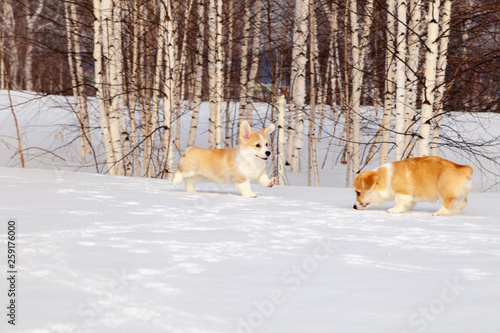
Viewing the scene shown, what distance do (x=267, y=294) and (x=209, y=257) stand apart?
684 millimetres

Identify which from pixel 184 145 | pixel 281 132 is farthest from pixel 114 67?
pixel 184 145

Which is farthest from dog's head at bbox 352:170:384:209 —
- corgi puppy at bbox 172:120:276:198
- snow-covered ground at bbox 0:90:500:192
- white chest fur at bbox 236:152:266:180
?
snow-covered ground at bbox 0:90:500:192

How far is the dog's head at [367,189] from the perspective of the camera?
5.13 meters

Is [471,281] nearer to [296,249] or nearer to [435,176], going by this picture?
[296,249]

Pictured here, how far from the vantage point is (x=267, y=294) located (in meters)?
2.69

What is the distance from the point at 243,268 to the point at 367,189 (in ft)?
7.76

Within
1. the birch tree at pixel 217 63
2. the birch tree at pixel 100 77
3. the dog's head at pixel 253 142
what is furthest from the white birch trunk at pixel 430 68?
the birch tree at pixel 100 77

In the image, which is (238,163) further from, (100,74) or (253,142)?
(100,74)

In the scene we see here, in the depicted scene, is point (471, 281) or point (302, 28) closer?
point (471, 281)

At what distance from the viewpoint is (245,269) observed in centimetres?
307

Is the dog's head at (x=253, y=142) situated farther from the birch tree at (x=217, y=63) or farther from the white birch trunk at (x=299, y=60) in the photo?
the white birch trunk at (x=299, y=60)

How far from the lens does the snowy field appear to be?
2.39m

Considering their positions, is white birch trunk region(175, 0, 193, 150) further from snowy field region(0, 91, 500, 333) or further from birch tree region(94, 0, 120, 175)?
snowy field region(0, 91, 500, 333)

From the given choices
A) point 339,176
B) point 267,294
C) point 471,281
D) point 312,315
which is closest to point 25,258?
point 267,294
